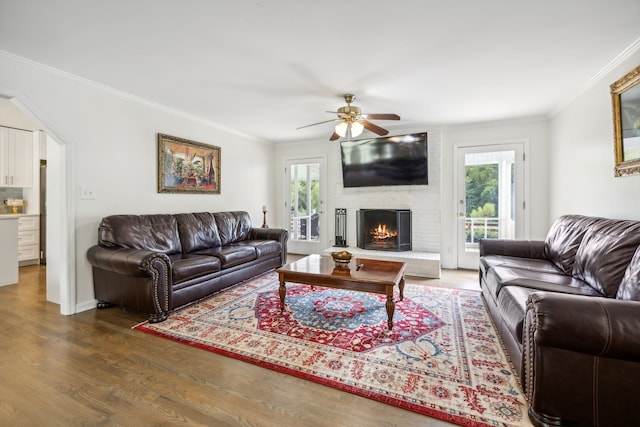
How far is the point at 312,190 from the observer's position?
231 inches

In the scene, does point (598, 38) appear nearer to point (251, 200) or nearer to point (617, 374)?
point (617, 374)

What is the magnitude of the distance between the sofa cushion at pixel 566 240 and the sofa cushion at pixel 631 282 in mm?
784

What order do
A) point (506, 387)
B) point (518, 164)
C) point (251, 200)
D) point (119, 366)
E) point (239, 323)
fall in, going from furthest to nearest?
point (251, 200)
point (518, 164)
point (239, 323)
point (119, 366)
point (506, 387)

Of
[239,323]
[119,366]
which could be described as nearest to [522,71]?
[239,323]

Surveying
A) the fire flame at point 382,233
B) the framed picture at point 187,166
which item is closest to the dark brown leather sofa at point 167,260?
the framed picture at point 187,166

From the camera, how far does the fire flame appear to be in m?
4.96

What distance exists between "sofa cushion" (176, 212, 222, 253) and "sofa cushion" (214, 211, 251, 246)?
3.9 inches

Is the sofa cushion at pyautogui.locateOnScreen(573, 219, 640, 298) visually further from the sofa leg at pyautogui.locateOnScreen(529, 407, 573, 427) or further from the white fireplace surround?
the white fireplace surround

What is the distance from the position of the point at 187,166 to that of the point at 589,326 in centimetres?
445

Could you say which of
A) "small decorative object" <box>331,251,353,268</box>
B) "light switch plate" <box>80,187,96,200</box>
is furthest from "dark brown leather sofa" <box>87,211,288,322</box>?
"small decorative object" <box>331,251,353,268</box>

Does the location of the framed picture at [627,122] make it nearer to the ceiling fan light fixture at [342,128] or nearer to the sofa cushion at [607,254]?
the sofa cushion at [607,254]

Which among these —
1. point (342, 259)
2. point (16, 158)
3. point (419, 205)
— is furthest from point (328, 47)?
point (16, 158)

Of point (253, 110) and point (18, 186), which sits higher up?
point (253, 110)

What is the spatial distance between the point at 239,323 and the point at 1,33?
9.54 feet
